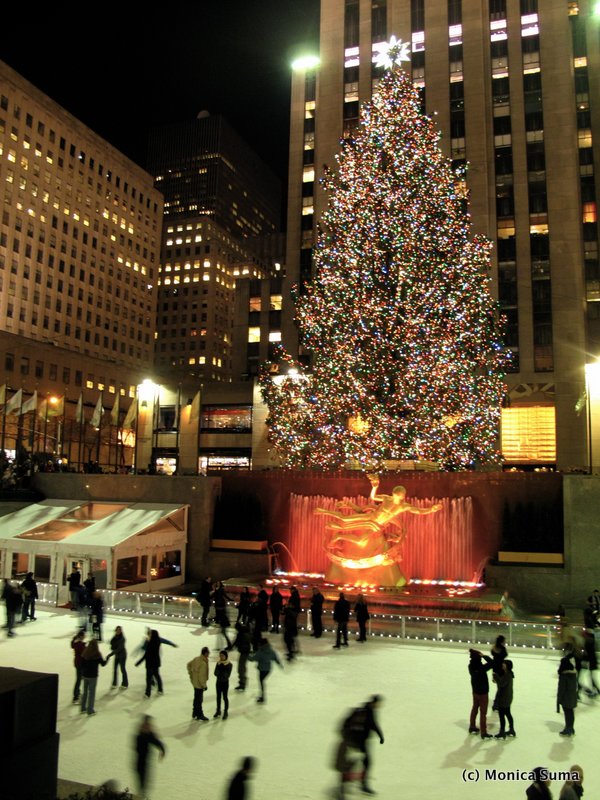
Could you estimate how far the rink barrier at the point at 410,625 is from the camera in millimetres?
14633

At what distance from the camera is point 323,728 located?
10258 mm

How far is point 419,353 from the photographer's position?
27.8 m

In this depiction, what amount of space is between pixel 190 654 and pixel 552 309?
38744 millimetres

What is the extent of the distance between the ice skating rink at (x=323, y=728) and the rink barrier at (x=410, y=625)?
13.5 inches

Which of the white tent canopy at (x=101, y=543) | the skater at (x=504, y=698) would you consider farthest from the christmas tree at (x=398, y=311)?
the skater at (x=504, y=698)

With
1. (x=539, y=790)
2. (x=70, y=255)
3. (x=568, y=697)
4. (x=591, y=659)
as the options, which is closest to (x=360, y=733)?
(x=539, y=790)

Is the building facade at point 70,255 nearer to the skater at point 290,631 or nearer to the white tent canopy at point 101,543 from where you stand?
the white tent canopy at point 101,543

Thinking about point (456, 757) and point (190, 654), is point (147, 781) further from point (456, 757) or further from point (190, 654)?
point (190, 654)

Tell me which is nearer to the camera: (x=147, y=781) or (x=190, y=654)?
(x=147, y=781)

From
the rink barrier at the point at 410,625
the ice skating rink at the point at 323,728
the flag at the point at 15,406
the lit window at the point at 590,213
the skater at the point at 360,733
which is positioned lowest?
the ice skating rink at the point at 323,728

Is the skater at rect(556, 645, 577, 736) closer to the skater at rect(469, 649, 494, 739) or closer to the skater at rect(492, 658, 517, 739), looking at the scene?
the skater at rect(492, 658, 517, 739)

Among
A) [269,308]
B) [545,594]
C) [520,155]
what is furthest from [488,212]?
[545,594]

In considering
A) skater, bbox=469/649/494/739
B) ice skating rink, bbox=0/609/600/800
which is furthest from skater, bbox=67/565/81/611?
skater, bbox=469/649/494/739

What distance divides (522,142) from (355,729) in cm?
4960
